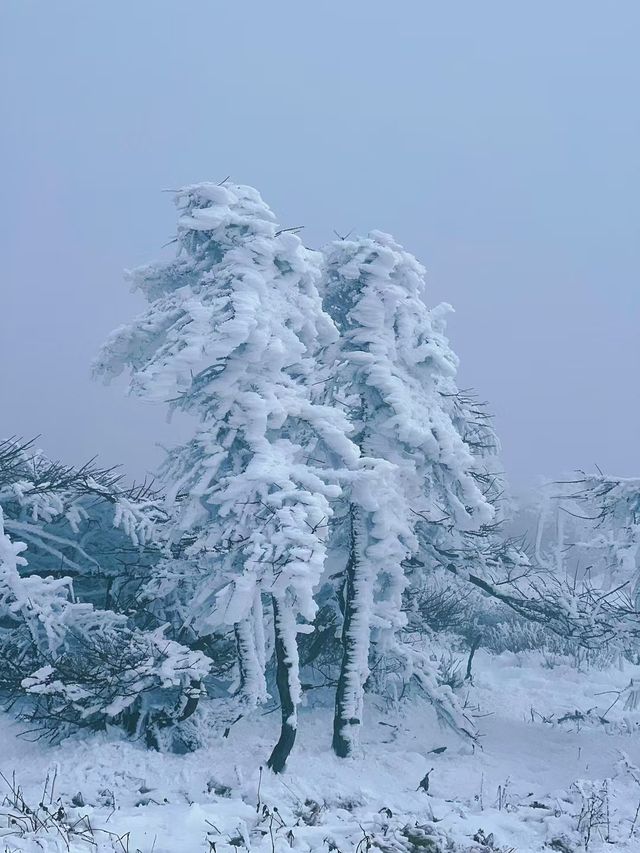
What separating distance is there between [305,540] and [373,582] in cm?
437

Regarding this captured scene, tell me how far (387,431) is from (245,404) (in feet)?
11.5

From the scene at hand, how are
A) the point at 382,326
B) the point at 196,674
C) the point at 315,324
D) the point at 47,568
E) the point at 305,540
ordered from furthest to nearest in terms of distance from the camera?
1. the point at 47,568
2. the point at 382,326
3. the point at 315,324
4. the point at 196,674
5. the point at 305,540

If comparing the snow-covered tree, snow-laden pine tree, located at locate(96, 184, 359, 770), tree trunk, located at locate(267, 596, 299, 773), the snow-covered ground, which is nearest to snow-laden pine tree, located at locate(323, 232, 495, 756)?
snow-laden pine tree, located at locate(96, 184, 359, 770)

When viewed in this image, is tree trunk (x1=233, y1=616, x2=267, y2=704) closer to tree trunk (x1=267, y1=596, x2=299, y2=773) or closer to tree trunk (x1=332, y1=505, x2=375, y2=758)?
tree trunk (x1=267, y1=596, x2=299, y2=773)

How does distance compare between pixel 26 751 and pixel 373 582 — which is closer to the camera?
pixel 26 751

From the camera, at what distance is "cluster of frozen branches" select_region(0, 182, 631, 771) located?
10.2m

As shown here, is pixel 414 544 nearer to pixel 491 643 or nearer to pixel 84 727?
pixel 84 727

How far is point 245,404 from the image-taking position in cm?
1050

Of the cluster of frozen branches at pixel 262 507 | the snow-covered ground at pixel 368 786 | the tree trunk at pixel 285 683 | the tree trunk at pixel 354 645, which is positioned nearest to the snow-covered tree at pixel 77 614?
the cluster of frozen branches at pixel 262 507

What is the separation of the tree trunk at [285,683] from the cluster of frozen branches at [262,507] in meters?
0.03

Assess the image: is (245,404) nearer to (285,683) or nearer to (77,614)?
(285,683)

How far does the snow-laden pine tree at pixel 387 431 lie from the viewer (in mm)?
12523

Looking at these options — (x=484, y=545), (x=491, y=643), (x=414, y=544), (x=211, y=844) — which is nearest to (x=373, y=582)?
(x=414, y=544)

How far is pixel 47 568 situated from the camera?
15859 millimetres
